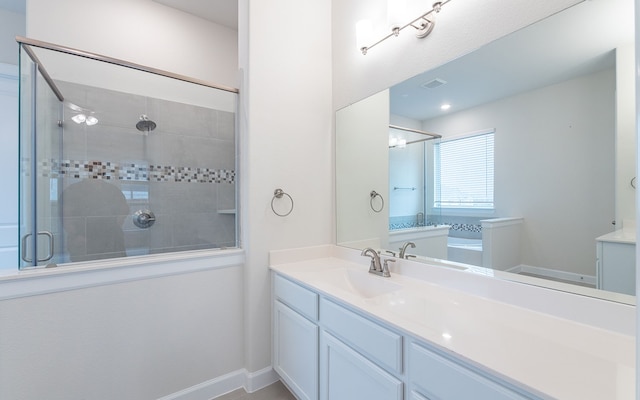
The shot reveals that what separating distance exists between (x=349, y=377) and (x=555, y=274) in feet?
3.09

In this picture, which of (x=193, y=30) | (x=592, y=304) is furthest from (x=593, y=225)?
(x=193, y=30)

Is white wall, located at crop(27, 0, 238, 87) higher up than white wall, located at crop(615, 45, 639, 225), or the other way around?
white wall, located at crop(27, 0, 238, 87)

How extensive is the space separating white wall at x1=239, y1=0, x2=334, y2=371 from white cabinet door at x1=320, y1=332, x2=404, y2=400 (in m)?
0.63

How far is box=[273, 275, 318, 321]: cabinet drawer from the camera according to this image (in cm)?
141

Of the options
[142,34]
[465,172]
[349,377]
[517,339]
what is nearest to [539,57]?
[465,172]

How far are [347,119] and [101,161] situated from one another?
5.76ft

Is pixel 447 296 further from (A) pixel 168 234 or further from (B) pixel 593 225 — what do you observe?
(A) pixel 168 234

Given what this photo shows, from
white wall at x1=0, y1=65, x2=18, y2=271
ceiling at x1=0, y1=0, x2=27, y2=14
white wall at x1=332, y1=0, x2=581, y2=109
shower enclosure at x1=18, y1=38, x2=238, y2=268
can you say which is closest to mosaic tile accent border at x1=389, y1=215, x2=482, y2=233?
white wall at x1=332, y1=0, x2=581, y2=109

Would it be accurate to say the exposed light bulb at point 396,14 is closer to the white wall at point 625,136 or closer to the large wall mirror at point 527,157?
A: the large wall mirror at point 527,157

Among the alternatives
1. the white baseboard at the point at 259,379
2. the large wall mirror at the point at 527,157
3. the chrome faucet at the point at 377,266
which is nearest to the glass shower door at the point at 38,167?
the white baseboard at the point at 259,379

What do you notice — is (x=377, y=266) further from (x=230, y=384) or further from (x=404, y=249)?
(x=230, y=384)

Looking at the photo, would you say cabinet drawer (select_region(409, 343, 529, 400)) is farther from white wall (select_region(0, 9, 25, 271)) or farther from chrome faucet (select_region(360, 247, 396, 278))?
white wall (select_region(0, 9, 25, 271))

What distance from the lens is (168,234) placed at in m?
1.98

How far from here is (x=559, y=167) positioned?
105 cm
